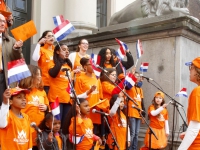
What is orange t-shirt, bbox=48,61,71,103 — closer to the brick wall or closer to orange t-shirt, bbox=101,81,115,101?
orange t-shirt, bbox=101,81,115,101

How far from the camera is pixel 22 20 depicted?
1345cm

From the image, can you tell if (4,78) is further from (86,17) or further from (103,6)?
(103,6)

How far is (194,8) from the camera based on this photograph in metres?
10.3

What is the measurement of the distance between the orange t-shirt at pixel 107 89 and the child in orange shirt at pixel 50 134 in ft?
5.70

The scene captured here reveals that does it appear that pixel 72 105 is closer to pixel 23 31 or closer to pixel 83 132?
pixel 83 132

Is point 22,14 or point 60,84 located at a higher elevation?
point 22,14

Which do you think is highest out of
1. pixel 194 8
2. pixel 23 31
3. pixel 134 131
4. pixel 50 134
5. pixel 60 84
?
pixel 194 8

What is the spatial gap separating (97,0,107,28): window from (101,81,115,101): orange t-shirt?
9.49m

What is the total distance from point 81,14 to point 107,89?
6485mm

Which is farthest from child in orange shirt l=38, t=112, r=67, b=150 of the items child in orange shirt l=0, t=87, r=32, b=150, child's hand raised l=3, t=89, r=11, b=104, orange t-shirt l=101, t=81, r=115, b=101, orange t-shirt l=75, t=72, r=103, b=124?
orange t-shirt l=101, t=81, r=115, b=101

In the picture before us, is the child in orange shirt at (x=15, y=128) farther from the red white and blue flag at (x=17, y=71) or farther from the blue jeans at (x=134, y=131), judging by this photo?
the blue jeans at (x=134, y=131)

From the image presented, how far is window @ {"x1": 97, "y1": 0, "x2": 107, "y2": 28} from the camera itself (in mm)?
16578

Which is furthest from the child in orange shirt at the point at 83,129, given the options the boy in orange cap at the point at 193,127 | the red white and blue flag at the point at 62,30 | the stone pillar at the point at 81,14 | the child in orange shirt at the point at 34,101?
the stone pillar at the point at 81,14

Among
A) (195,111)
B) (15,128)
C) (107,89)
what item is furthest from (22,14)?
(195,111)
